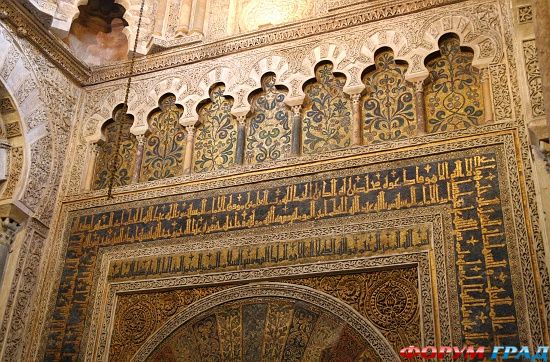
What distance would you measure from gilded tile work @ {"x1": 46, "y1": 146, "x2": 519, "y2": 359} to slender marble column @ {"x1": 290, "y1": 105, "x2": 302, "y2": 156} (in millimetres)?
317

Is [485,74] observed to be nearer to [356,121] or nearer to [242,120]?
[356,121]

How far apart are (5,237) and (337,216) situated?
2809 mm

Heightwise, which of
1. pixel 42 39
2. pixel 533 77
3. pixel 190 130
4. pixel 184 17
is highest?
pixel 184 17

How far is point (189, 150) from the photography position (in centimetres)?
600

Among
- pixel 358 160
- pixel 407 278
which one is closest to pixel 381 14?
pixel 358 160

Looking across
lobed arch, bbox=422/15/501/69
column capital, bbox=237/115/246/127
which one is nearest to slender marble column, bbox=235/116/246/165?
column capital, bbox=237/115/246/127

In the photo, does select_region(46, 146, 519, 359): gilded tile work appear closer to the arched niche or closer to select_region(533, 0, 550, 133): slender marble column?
the arched niche

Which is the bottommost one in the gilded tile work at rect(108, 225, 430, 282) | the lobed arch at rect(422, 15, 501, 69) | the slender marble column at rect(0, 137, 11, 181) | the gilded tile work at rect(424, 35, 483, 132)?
the gilded tile work at rect(108, 225, 430, 282)

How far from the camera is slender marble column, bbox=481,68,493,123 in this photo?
A: 5.00 metres

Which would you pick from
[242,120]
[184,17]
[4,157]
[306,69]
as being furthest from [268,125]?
[4,157]

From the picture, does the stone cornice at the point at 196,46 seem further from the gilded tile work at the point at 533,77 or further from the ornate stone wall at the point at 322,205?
the gilded tile work at the point at 533,77

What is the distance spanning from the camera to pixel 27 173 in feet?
19.3

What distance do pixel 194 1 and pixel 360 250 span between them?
3379mm

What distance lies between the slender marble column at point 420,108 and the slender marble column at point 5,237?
3.46m
